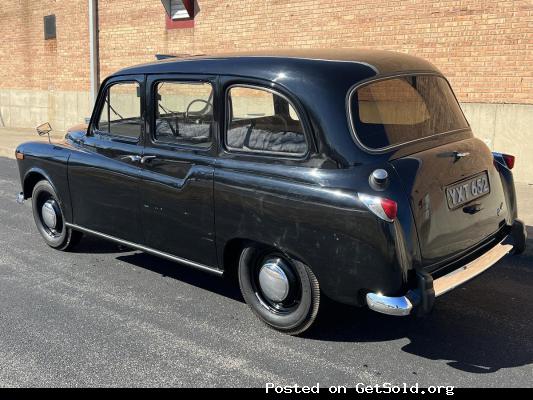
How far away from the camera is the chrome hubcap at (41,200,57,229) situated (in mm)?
5500

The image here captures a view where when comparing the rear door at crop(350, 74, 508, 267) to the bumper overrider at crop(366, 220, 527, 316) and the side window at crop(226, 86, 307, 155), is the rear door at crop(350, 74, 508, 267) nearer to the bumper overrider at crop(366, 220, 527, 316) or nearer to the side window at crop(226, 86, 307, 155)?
the bumper overrider at crop(366, 220, 527, 316)

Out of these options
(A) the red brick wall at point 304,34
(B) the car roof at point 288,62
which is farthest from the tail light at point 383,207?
(A) the red brick wall at point 304,34

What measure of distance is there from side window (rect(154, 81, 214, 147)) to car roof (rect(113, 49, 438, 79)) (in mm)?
134

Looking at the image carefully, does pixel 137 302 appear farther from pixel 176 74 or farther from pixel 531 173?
pixel 531 173

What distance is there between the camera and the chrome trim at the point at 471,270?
330 cm

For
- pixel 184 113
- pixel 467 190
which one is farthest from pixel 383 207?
pixel 184 113

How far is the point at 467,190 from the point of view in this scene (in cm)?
364

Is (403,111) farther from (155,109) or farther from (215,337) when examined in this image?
(215,337)

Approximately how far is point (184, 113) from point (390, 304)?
2.10 m

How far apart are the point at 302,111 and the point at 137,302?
6.56 ft

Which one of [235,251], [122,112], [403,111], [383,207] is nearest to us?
[383,207]

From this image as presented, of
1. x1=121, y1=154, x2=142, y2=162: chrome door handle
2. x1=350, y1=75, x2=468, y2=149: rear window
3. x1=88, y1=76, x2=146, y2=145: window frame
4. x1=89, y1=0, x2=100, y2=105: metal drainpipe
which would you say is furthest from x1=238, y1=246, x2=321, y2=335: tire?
x1=89, y1=0, x2=100, y2=105: metal drainpipe

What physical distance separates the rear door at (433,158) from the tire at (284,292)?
0.76m

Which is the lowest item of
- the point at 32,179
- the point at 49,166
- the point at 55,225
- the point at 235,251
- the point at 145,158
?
the point at 55,225
